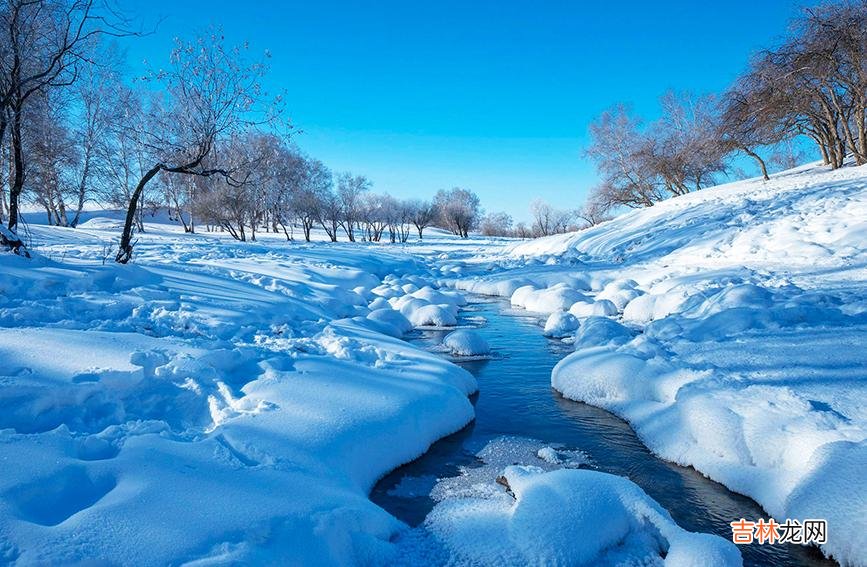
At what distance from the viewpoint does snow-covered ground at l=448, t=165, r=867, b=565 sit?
3.72m

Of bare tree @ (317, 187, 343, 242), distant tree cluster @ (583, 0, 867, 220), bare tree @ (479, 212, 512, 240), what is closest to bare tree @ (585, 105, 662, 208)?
distant tree cluster @ (583, 0, 867, 220)

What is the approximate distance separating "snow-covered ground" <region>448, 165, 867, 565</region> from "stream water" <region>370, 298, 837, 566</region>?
19cm

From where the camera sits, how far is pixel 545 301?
13.0m

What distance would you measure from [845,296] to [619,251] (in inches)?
459

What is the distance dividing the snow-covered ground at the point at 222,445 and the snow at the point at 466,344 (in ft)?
5.59

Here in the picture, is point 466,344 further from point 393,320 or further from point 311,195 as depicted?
point 311,195

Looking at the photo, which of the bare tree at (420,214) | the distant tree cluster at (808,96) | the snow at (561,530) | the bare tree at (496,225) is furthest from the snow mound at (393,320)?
the bare tree at (496,225)

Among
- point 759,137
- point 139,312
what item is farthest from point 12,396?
point 759,137

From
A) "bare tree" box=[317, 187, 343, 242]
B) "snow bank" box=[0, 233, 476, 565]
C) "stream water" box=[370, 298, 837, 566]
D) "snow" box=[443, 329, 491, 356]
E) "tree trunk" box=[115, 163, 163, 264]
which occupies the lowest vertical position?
"stream water" box=[370, 298, 837, 566]

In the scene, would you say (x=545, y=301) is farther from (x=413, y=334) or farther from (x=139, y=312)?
(x=139, y=312)

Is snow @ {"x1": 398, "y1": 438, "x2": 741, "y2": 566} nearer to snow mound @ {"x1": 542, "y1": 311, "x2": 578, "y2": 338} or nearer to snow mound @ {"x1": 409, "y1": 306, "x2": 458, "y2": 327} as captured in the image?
snow mound @ {"x1": 542, "y1": 311, "x2": 578, "y2": 338}

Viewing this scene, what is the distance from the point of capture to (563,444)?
4902mm

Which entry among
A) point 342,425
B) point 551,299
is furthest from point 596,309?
point 342,425

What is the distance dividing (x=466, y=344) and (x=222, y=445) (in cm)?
522
